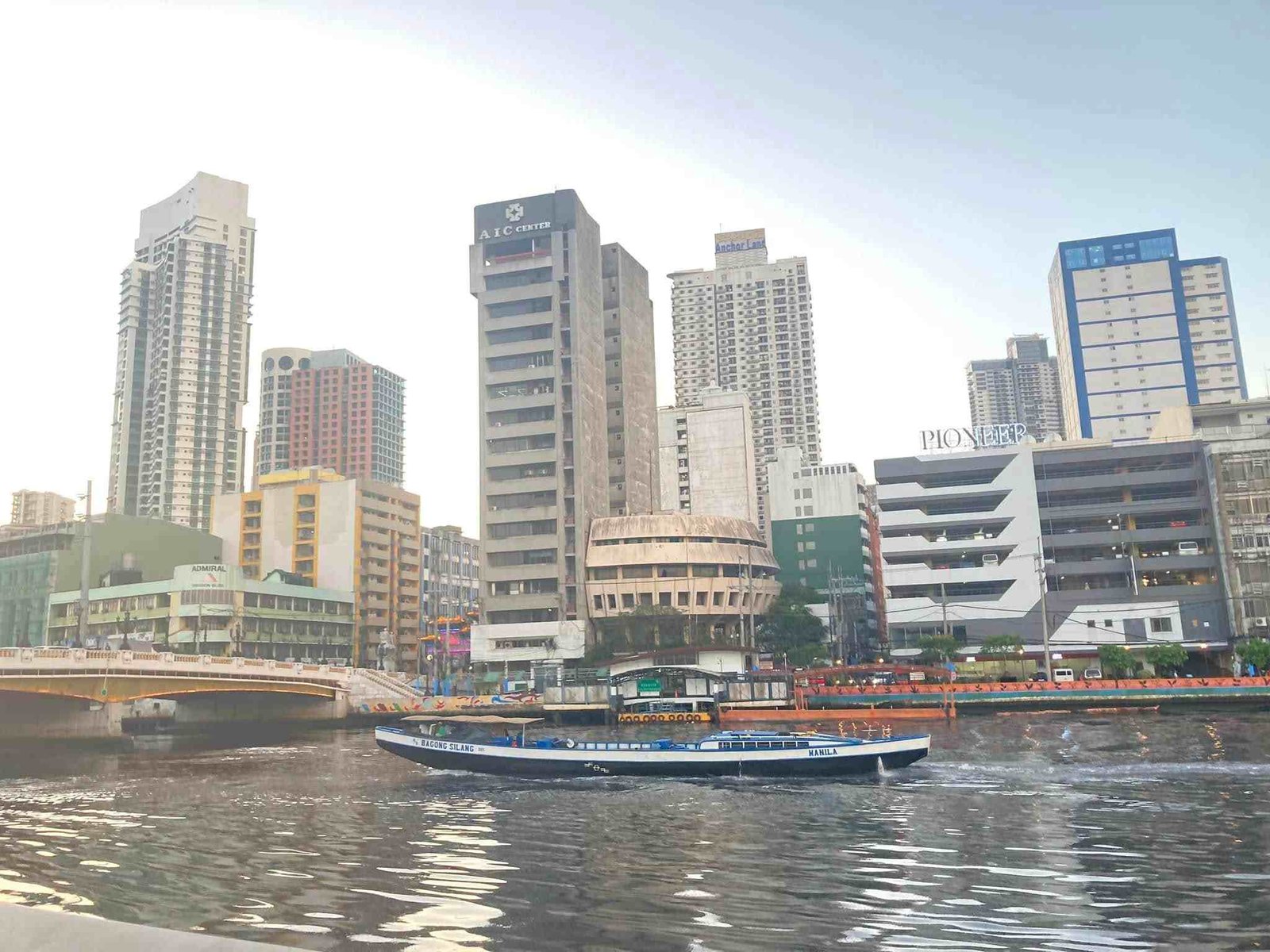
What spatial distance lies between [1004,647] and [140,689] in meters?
82.6

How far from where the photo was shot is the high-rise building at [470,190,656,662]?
132 metres

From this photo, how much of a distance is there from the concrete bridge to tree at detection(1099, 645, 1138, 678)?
250 ft

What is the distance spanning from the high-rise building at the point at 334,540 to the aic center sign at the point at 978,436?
90368 mm

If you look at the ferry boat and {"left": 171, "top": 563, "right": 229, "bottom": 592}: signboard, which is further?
{"left": 171, "top": 563, "right": 229, "bottom": 592}: signboard

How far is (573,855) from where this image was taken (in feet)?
88.1

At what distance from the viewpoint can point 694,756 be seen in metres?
48.3

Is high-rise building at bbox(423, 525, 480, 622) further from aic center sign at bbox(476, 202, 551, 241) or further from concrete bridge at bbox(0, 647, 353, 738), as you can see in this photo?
concrete bridge at bbox(0, 647, 353, 738)

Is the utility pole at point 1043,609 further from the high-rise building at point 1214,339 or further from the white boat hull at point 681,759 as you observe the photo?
the high-rise building at point 1214,339

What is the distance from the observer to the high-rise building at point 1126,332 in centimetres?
17275

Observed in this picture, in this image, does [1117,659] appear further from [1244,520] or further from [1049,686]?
[1244,520]

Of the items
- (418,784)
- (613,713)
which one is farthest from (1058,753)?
(613,713)

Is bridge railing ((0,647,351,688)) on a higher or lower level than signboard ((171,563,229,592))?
lower

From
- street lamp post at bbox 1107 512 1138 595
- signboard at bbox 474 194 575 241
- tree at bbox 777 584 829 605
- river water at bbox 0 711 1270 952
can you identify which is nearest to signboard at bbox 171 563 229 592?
signboard at bbox 474 194 575 241

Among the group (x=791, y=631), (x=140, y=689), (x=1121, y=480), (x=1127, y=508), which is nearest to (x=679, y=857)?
(x=140, y=689)
